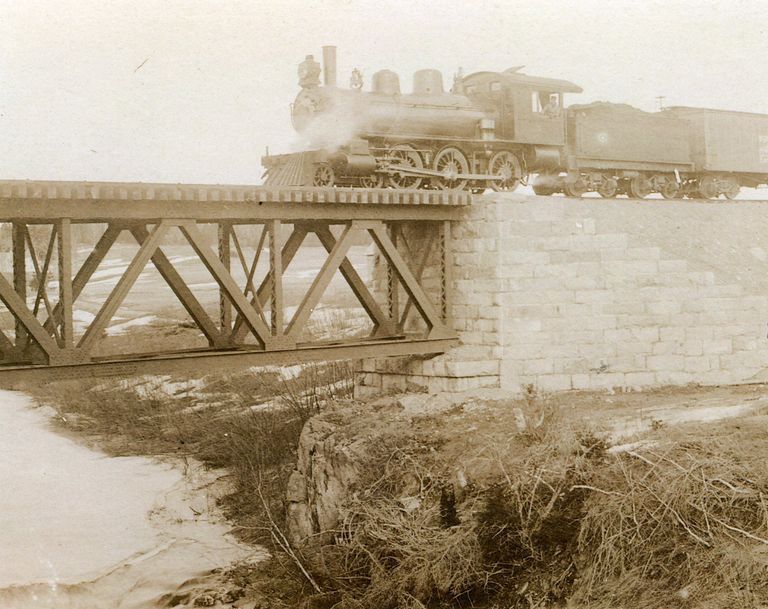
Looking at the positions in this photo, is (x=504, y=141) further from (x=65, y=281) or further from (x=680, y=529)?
(x=680, y=529)

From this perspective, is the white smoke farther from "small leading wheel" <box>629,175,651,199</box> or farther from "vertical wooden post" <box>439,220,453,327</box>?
"small leading wheel" <box>629,175,651,199</box>

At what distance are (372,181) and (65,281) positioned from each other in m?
7.65

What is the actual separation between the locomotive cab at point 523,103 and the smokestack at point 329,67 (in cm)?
354

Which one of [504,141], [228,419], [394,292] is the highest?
[504,141]

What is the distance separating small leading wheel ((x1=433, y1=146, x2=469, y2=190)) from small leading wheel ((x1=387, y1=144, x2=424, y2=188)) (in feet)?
1.39

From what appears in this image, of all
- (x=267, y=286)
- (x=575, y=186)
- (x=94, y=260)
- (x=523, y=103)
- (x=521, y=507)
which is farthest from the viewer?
(x=575, y=186)

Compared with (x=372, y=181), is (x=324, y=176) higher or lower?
higher

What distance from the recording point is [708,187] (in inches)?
976

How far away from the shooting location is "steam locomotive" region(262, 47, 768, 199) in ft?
61.9

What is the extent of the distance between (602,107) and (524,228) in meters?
7.93

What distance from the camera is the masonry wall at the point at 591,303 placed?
52.6 feet

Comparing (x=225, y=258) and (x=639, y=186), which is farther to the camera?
(x=639, y=186)

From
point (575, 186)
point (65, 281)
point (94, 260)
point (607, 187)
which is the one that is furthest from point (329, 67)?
point (65, 281)

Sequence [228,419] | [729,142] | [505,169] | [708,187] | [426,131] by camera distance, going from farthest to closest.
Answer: [729,142] < [708,187] < [228,419] < [505,169] < [426,131]
